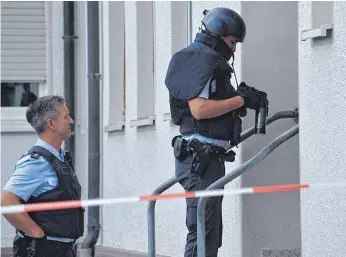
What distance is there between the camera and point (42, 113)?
23.4ft

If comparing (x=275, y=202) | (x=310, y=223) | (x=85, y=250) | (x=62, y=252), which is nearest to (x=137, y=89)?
(x=85, y=250)

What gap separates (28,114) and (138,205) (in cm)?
515

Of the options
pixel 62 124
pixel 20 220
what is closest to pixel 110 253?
pixel 62 124

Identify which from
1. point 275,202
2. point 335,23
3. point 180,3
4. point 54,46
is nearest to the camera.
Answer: point 335,23

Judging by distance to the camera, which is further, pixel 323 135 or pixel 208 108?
pixel 323 135

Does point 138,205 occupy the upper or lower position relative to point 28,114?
lower

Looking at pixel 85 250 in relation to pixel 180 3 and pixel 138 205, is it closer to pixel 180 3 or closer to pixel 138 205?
pixel 138 205

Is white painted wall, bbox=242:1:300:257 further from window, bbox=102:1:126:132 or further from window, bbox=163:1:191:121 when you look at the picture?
window, bbox=102:1:126:132

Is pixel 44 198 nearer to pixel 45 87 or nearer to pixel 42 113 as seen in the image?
pixel 42 113

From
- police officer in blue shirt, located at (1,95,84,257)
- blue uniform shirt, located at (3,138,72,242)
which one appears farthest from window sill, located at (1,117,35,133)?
blue uniform shirt, located at (3,138,72,242)

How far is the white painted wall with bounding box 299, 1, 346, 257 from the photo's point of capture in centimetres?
A: 757

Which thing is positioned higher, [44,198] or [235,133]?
[235,133]

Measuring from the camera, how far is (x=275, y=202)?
928 centimetres

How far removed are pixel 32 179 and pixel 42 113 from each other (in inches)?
18.8
